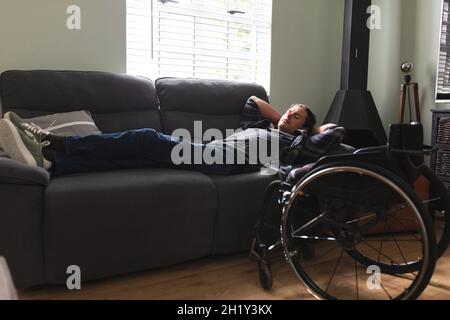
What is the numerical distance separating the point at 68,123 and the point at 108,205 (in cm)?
62

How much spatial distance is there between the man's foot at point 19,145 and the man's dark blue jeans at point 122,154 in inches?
3.4

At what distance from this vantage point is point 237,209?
178cm

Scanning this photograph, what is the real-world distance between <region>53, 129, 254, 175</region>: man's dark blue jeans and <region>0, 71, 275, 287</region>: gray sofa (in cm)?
7

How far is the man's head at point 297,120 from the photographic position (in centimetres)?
212

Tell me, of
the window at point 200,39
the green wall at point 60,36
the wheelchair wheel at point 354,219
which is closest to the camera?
the wheelchair wheel at point 354,219

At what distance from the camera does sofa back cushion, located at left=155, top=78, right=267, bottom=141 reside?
2285mm

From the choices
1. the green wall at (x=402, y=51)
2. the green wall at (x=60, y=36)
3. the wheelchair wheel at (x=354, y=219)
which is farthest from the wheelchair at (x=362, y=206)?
the green wall at (x=402, y=51)

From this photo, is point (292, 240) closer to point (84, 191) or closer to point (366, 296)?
point (366, 296)

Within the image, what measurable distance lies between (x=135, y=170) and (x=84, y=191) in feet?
1.00

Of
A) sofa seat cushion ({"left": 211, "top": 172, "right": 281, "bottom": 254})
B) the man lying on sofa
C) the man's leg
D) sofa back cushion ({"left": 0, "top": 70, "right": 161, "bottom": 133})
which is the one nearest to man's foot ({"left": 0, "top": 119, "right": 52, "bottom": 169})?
the man lying on sofa

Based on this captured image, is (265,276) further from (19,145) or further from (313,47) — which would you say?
(313,47)

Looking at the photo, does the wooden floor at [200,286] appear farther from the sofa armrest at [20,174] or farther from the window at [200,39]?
the window at [200,39]

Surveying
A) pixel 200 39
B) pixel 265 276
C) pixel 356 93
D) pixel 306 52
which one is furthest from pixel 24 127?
pixel 306 52

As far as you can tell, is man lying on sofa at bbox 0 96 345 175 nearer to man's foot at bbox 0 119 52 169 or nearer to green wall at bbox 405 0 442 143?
man's foot at bbox 0 119 52 169
